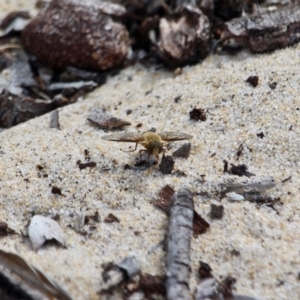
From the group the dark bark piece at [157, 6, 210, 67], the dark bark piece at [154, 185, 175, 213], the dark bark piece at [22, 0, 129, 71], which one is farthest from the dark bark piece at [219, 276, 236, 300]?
the dark bark piece at [22, 0, 129, 71]

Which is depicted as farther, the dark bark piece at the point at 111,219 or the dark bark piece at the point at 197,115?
the dark bark piece at the point at 197,115

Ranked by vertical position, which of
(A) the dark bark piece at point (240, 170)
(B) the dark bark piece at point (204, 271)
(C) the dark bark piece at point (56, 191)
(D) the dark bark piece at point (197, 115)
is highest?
(D) the dark bark piece at point (197, 115)

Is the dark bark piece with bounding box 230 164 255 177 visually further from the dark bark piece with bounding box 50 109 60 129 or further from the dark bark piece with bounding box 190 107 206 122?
the dark bark piece with bounding box 50 109 60 129

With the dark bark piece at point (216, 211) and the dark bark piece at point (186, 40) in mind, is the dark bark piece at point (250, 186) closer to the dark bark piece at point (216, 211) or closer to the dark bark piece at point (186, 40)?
the dark bark piece at point (216, 211)

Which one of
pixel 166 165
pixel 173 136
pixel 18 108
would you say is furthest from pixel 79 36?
pixel 166 165

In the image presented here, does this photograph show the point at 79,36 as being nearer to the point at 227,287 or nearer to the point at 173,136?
the point at 173,136

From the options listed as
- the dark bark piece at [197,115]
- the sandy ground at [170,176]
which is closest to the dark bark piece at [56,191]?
the sandy ground at [170,176]
